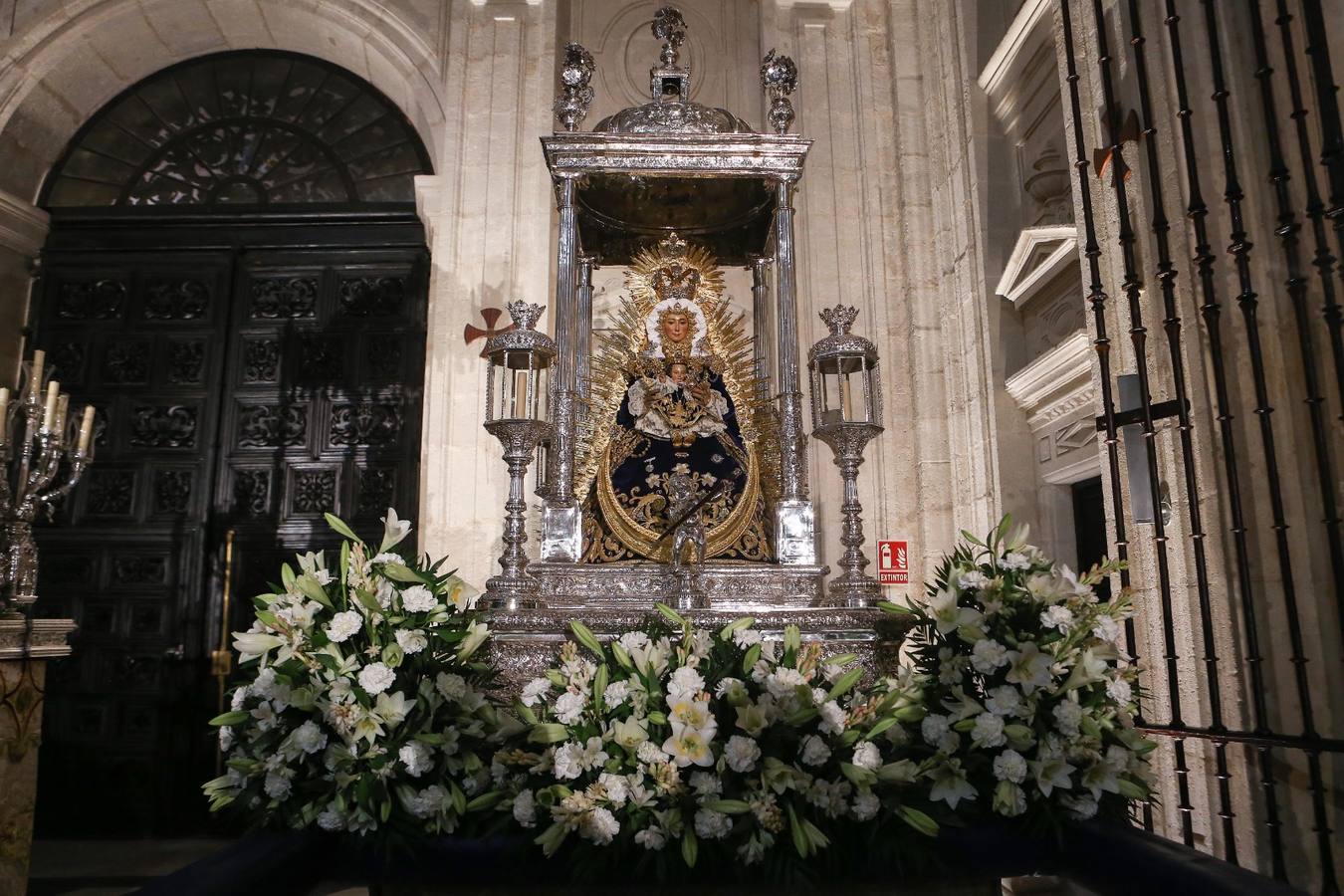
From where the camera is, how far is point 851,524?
3.10 m

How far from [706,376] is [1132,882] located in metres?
2.41

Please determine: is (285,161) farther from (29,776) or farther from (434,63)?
(29,776)

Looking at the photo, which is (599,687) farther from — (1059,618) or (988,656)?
(1059,618)

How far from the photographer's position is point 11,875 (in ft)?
11.0

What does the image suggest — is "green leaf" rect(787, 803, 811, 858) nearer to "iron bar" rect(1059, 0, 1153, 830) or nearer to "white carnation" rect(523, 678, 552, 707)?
"white carnation" rect(523, 678, 552, 707)

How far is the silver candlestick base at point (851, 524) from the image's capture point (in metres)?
2.96

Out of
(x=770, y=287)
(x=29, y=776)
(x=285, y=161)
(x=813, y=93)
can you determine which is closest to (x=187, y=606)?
(x=29, y=776)

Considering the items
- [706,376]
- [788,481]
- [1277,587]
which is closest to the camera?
[1277,587]

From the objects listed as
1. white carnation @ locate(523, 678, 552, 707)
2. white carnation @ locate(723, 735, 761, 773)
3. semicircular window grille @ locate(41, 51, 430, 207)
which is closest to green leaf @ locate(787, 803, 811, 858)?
white carnation @ locate(723, 735, 761, 773)

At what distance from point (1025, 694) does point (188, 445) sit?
17.9ft

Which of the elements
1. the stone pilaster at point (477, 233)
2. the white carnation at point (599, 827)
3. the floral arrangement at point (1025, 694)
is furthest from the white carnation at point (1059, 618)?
the stone pilaster at point (477, 233)

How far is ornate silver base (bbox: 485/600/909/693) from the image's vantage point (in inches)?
102

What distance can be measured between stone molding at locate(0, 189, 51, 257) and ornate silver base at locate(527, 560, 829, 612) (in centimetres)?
500

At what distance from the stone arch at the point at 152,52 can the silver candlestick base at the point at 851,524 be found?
3.57m
